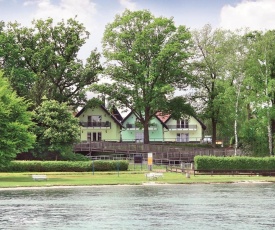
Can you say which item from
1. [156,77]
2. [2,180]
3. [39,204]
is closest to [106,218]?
[39,204]

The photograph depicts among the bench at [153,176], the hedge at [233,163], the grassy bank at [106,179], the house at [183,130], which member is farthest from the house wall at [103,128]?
the bench at [153,176]

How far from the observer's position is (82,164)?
80250 mm

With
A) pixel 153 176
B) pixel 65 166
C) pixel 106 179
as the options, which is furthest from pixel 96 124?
pixel 153 176

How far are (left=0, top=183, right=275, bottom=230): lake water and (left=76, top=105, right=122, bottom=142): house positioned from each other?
61484 mm

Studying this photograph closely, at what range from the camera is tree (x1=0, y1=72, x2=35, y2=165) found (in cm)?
6800

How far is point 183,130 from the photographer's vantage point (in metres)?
131

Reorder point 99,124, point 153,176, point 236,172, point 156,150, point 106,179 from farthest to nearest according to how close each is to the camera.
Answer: point 99,124
point 156,150
point 236,172
point 106,179
point 153,176

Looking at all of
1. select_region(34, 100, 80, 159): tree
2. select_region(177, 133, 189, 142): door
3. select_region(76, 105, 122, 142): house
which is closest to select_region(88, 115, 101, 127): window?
select_region(76, 105, 122, 142): house

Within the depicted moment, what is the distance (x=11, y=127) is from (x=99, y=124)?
5144 centimetres

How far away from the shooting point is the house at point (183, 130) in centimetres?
13125

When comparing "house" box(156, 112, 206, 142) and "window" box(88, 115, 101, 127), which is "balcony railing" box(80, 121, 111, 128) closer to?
"window" box(88, 115, 101, 127)

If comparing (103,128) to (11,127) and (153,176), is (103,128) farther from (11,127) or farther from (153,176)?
(153,176)

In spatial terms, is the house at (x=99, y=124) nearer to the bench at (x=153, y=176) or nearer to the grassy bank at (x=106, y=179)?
the grassy bank at (x=106, y=179)

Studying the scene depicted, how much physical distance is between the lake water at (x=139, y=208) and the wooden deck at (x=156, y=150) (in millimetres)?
Result: 34054
